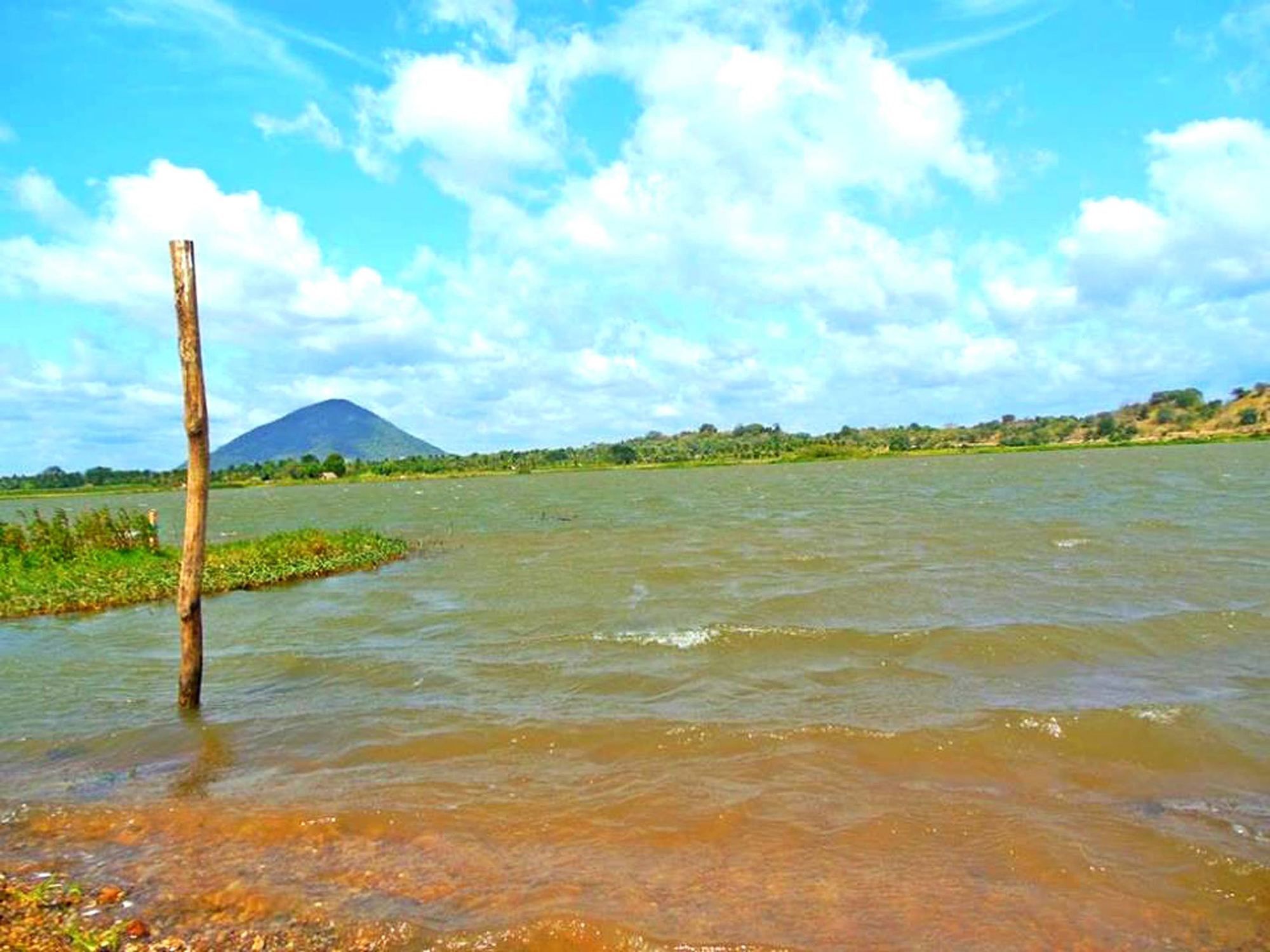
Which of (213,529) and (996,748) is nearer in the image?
(996,748)

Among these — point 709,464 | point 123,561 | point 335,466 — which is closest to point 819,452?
point 709,464

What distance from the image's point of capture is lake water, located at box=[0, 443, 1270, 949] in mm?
7047

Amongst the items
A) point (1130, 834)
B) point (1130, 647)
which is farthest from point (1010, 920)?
point (1130, 647)

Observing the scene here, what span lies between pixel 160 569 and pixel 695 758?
2431 cm

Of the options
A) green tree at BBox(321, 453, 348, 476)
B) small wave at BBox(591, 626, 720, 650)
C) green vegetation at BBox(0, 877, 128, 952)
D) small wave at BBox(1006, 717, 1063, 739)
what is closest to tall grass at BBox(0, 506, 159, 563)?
small wave at BBox(591, 626, 720, 650)

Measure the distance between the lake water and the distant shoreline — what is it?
145207 mm

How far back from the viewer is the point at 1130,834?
8195mm

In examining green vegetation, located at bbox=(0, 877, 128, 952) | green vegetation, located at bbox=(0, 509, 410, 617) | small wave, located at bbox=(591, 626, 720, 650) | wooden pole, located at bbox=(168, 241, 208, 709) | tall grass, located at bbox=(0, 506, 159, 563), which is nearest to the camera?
green vegetation, located at bbox=(0, 877, 128, 952)

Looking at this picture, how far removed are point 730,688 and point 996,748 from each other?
4.33m

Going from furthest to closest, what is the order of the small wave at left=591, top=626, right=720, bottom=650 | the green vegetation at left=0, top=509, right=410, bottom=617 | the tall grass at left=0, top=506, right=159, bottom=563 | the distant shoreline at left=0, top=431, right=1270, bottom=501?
1. the distant shoreline at left=0, top=431, right=1270, bottom=501
2. the tall grass at left=0, top=506, right=159, bottom=563
3. the green vegetation at left=0, top=509, right=410, bottom=617
4. the small wave at left=591, top=626, right=720, bottom=650

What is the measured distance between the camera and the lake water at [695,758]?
7047 mm

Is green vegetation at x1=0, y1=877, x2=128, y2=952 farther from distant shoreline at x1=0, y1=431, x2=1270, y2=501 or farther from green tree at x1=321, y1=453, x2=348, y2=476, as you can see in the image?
green tree at x1=321, y1=453, x2=348, y2=476

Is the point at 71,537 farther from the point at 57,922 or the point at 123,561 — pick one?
the point at 57,922

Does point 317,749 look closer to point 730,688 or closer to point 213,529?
point 730,688
